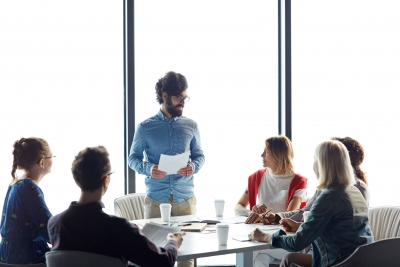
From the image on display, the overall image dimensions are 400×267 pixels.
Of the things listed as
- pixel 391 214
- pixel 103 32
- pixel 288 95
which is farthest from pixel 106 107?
pixel 391 214

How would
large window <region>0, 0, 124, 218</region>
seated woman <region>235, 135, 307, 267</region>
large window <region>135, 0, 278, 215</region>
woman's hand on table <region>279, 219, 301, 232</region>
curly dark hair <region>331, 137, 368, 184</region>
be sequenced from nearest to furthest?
woman's hand on table <region>279, 219, 301, 232</region> < curly dark hair <region>331, 137, 368, 184</region> < seated woman <region>235, 135, 307, 267</region> < large window <region>0, 0, 124, 218</region> < large window <region>135, 0, 278, 215</region>

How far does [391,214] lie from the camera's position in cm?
329

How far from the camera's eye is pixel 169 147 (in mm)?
3695

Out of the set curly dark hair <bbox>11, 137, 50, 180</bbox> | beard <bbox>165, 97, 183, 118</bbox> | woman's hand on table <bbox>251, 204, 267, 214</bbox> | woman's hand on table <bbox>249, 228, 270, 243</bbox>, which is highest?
beard <bbox>165, 97, 183, 118</bbox>

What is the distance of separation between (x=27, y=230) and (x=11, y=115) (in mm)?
2184

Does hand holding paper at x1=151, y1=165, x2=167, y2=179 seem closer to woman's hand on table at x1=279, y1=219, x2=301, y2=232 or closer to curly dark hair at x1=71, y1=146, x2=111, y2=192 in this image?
woman's hand on table at x1=279, y1=219, x2=301, y2=232

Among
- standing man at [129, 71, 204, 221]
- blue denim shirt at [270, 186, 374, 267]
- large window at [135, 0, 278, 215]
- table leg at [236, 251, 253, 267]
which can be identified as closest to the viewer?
blue denim shirt at [270, 186, 374, 267]

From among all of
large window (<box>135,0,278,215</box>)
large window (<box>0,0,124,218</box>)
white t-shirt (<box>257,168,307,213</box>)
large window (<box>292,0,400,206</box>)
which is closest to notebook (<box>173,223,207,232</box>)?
white t-shirt (<box>257,168,307,213</box>)

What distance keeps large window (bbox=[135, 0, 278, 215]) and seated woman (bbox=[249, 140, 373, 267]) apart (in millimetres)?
2247

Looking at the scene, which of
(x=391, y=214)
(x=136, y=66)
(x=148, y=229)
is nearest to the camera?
(x=148, y=229)

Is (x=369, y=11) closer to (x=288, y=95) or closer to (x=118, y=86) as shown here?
(x=288, y=95)

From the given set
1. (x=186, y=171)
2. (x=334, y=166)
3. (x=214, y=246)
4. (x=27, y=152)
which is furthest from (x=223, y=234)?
(x=27, y=152)

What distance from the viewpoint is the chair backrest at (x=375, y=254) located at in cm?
230

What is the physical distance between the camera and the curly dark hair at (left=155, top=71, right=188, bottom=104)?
3.66m
